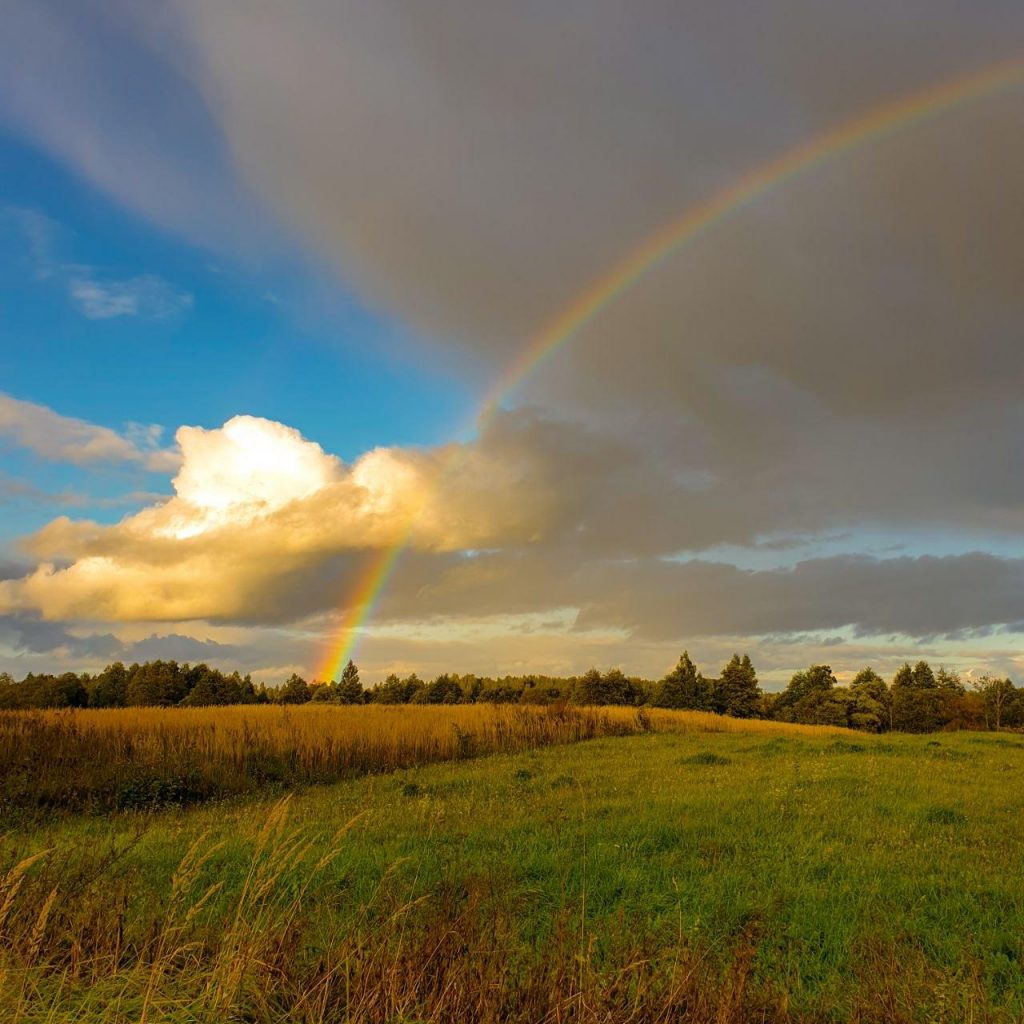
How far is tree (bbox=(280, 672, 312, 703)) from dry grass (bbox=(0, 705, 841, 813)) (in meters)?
55.9

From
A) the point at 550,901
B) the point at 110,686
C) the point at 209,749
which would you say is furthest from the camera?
the point at 110,686

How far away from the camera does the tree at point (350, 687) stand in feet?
254

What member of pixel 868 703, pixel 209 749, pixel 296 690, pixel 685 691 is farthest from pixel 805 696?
pixel 209 749

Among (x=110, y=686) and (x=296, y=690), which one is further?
(x=296, y=690)

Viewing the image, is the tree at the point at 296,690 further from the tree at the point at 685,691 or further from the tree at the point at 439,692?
the tree at the point at 685,691

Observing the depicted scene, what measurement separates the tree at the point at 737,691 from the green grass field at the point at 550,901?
231 feet

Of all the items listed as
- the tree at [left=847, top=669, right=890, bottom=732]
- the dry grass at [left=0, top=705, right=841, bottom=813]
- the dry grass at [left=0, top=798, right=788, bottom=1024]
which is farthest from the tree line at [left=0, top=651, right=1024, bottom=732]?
the dry grass at [left=0, top=798, right=788, bottom=1024]

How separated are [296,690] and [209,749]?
68209 millimetres

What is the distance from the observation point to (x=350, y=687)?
8200cm

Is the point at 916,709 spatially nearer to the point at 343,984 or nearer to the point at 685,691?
the point at 685,691

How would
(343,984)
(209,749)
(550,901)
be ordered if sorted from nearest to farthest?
(343,984)
(550,901)
(209,749)

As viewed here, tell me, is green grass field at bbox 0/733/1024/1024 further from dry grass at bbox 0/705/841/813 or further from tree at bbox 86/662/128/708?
tree at bbox 86/662/128/708

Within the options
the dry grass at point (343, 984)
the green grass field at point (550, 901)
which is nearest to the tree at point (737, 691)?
the green grass field at point (550, 901)

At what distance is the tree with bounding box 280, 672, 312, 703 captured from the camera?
80.4 m
